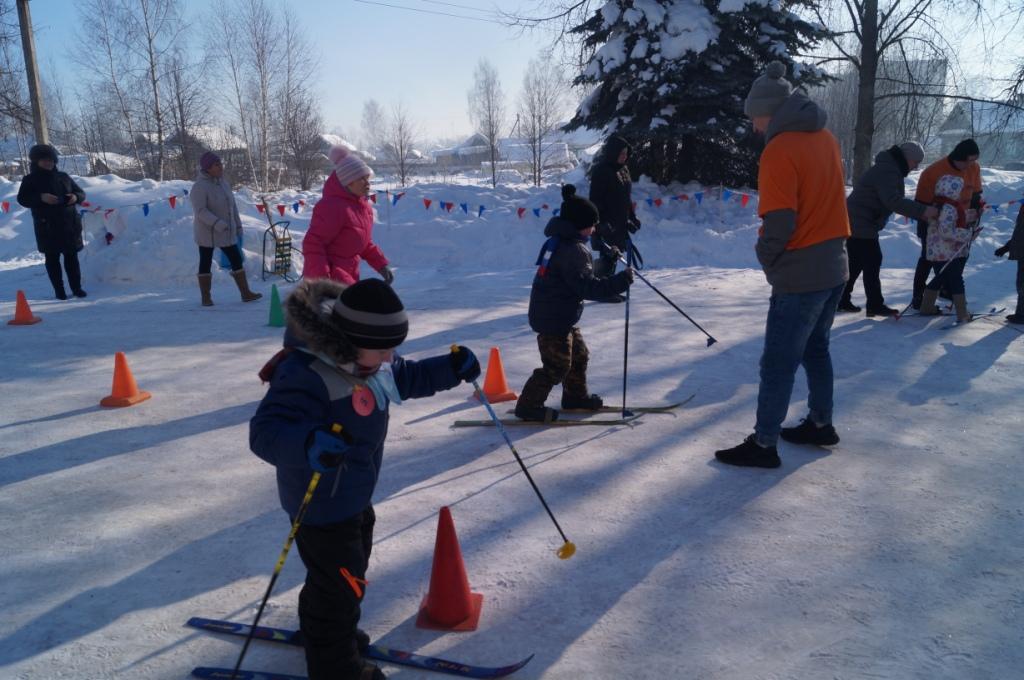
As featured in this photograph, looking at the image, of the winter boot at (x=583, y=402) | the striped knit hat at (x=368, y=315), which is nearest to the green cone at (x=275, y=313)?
the winter boot at (x=583, y=402)

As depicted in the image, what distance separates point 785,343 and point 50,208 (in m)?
9.37

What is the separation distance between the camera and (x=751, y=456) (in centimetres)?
397

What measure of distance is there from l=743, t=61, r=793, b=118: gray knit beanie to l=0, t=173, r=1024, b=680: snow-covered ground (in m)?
2.11

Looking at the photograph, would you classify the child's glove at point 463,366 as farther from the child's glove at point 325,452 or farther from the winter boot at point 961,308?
the winter boot at point 961,308

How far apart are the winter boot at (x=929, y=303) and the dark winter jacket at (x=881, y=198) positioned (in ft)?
3.02

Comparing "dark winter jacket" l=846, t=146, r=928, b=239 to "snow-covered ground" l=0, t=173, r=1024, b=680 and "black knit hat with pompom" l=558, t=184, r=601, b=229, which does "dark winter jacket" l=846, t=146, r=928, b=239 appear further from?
"black knit hat with pompom" l=558, t=184, r=601, b=229

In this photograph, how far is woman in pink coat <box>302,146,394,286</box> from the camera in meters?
4.80

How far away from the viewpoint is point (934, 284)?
24.2ft

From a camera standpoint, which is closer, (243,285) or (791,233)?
(791,233)

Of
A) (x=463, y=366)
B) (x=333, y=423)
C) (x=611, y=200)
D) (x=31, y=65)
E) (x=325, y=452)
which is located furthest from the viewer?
(x=31, y=65)

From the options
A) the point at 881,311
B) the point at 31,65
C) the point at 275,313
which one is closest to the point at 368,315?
the point at 275,313

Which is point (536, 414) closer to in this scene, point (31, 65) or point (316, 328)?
point (316, 328)

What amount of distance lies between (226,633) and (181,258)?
9817mm

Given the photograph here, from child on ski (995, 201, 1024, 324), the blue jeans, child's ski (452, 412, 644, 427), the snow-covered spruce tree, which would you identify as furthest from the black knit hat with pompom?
the snow-covered spruce tree
